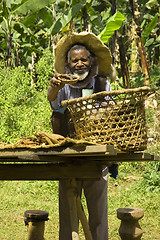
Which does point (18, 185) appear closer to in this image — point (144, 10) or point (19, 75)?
point (19, 75)

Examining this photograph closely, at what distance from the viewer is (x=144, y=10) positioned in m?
15.5

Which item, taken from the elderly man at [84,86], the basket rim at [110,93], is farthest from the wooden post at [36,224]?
the basket rim at [110,93]

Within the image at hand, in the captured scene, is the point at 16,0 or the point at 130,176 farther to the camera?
the point at 16,0

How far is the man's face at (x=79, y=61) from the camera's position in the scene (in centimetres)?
348

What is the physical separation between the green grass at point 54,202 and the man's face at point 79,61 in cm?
254

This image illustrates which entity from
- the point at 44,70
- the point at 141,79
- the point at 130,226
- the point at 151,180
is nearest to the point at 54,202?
the point at 151,180

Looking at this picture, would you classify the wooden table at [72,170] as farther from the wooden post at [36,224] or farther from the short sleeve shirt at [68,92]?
the wooden post at [36,224]

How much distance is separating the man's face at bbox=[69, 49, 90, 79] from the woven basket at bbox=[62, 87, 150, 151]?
877mm

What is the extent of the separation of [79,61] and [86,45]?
19 cm

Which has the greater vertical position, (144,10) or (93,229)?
(144,10)

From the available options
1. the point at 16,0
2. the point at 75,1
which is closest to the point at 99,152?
the point at 75,1

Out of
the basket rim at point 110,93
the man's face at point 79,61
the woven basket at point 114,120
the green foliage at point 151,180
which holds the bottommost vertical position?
A: the green foliage at point 151,180

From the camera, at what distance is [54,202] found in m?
7.03

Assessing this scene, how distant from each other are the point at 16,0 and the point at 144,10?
580cm
